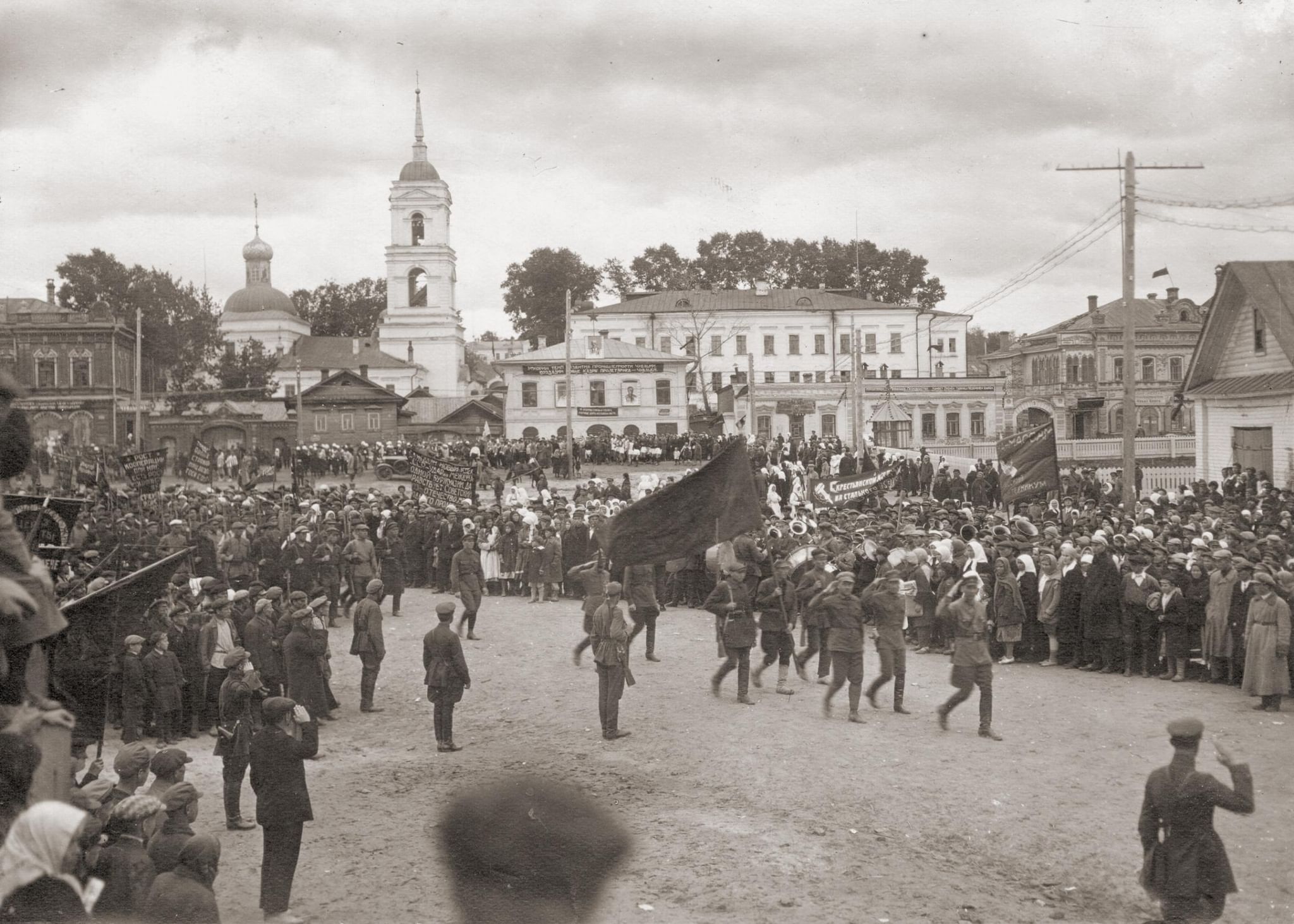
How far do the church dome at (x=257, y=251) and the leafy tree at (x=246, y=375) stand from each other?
110 feet

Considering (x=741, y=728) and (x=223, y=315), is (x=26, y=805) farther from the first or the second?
(x=223, y=315)

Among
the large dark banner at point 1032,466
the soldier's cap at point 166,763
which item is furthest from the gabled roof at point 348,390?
the soldier's cap at point 166,763

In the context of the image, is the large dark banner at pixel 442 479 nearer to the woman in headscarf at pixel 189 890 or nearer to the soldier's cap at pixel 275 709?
the soldier's cap at pixel 275 709

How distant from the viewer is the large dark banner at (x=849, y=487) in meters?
23.2

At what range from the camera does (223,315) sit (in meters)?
90.1

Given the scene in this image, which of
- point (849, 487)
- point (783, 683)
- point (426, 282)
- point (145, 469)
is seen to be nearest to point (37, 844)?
point (783, 683)

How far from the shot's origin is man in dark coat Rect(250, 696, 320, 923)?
7.31 meters

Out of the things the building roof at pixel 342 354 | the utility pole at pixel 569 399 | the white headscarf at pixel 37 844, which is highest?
the building roof at pixel 342 354

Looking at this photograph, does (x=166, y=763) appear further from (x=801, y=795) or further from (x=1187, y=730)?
(x=1187, y=730)

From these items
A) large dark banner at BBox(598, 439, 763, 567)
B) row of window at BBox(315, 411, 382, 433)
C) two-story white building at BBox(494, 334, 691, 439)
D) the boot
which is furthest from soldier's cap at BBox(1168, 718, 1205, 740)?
row of window at BBox(315, 411, 382, 433)

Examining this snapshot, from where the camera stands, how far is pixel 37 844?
147 inches

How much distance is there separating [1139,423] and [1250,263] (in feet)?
99.5

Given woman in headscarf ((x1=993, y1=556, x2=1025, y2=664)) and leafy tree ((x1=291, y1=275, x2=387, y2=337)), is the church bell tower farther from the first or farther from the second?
woman in headscarf ((x1=993, y1=556, x2=1025, y2=664))

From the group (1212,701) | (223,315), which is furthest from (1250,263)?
(223,315)
